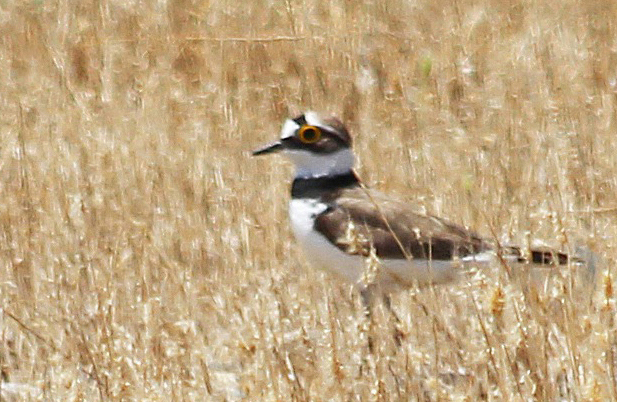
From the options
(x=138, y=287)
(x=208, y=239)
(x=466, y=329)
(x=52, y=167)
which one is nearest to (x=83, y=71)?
(x=52, y=167)

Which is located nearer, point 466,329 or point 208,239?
point 466,329

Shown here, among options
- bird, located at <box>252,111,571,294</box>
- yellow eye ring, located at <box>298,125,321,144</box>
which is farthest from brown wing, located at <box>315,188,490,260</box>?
yellow eye ring, located at <box>298,125,321,144</box>

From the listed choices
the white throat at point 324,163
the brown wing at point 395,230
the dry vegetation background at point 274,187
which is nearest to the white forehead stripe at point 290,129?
the white throat at point 324,163

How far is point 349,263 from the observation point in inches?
227

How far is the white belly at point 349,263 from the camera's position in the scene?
18.4 feet

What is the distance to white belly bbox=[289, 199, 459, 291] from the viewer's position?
5621 mm

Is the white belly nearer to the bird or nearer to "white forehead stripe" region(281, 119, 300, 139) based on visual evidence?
the bird

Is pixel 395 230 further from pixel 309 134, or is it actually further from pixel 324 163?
pixel 309 134

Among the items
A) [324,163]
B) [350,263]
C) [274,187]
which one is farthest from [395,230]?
[274,187]

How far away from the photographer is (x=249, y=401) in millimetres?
4340

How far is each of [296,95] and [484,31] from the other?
4.38ft

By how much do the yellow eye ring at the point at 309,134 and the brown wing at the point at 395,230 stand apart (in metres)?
0.50

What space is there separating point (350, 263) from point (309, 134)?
0.92 m

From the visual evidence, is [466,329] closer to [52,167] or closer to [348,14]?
[52,167]
